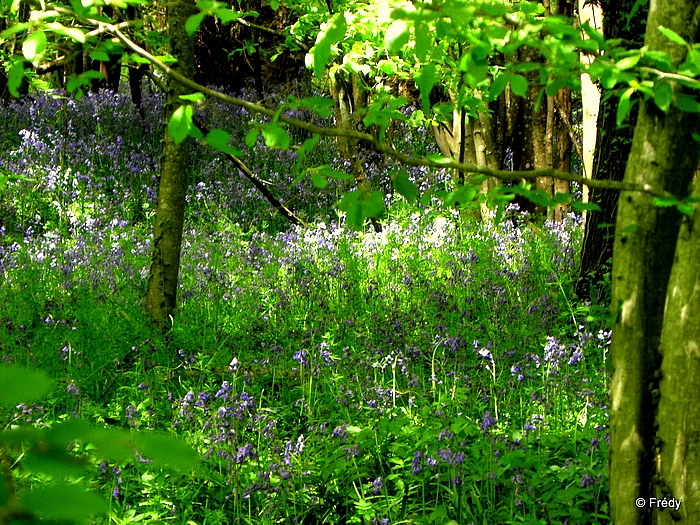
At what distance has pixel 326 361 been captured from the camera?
12.9ft

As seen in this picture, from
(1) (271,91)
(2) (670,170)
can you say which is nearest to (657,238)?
(2) (670,170)

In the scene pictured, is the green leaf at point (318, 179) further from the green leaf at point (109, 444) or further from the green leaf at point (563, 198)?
the green leaf at point (109, 444)

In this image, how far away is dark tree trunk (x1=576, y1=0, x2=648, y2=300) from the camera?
495 centimetres

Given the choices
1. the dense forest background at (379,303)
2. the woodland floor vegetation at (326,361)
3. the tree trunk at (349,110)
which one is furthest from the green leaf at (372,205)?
the tree trunk at (349,110)

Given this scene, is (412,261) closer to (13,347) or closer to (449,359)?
(449,359)

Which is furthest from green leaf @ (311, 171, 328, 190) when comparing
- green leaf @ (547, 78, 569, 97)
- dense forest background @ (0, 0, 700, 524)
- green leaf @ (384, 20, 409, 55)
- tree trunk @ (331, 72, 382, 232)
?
tree trunk @ (331, 72, 382, 232)

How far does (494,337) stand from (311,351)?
1056 millimetres

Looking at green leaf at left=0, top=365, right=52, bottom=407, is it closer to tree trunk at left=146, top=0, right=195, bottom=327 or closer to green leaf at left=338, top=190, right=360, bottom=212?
green leaf at left=338, top=190, right=360, bottom=212

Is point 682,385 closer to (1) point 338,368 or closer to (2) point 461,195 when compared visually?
(2) point 461,195

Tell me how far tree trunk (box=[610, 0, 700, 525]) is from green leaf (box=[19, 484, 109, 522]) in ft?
5.65
